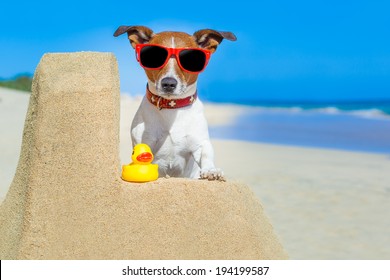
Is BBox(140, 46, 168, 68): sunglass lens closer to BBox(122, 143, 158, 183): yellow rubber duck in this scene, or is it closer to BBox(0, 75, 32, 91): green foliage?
BBox(122, 143, 158, 183): yellow rubber duck

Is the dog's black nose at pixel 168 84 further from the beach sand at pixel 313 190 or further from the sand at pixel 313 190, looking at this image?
the sand at pixel 313 190

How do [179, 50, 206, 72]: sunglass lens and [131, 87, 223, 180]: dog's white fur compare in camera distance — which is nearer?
[179, 50, 206, 72]: sunglass lens

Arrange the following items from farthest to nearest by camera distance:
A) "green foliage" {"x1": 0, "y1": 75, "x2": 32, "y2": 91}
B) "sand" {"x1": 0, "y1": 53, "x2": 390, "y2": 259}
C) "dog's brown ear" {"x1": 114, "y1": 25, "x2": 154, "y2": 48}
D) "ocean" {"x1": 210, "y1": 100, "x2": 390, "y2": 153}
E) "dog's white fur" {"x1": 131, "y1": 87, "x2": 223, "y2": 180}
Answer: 1. "green foliage" {"x1": 0, "y1": 75, "x2": 32, "y2": 91}
2. "ocean" {"x1": 210, "y1": 100, "x2": 390, "y2": 153}
3. "sand" {"x1": 0, "y1": 53, "x2": 390, "y2": 259}
4. "dog's white fur" {"x1": 131, "y1": 87, "x2": 223, "y2": 180}
5. "dog's brown ear" {"x1": 114, "y1": 25, "x2": 154, "y2": 48}

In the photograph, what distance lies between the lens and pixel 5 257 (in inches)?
183

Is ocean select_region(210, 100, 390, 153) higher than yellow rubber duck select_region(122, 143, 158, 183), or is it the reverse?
ocean select_region(210, 100, 390, 153)

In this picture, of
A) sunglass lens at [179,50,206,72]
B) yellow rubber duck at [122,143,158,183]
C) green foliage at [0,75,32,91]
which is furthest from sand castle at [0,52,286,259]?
green foliage at [0,75,32,91]

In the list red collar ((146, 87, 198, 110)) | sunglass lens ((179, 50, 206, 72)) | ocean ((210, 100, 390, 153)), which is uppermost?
ocean ((210, 100, 390, 153))

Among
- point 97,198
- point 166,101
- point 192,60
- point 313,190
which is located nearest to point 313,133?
point 313,190

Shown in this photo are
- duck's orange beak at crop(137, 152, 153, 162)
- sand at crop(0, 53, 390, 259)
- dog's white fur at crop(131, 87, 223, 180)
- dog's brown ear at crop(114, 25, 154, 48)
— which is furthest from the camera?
sand at crop(0, 53, 390, 259)

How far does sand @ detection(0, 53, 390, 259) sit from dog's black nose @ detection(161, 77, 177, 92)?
Result: 155 cm

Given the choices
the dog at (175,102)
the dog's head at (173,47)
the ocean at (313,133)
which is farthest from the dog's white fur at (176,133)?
the ocean at (313,133)

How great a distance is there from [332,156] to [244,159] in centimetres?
260

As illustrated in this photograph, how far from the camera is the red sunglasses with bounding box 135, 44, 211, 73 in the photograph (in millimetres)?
4293

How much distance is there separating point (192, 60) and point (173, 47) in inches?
6.8
